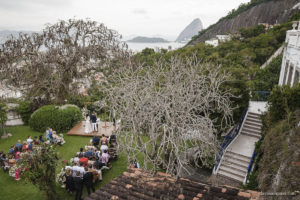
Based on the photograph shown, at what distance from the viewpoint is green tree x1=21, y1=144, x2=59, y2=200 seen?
717 centimetres

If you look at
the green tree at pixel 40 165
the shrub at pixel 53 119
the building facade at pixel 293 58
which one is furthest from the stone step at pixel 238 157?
the shrub at pixel 53 119

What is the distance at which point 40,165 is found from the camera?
717cm

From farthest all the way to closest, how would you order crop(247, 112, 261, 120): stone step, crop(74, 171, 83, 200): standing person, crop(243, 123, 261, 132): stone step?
crop(247, 112, 261, 120): stone step, crop(243, 123, 261, 132): stone step, crop(74, 171, 83, 200): standing person

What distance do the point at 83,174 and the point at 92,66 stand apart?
12234 millimetres

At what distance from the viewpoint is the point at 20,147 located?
1117cm

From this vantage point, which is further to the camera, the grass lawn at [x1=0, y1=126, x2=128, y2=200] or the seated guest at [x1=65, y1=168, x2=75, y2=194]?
the grass lawn at [x1=0, y1=126, x2=128, y2=200]

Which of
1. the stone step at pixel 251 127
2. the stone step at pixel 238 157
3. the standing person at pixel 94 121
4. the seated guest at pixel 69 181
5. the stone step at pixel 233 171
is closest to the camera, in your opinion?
the seated guest at pixel 69 181

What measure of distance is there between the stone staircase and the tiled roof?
2.97 m

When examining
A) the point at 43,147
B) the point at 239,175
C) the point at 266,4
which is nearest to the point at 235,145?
the point at 239,175

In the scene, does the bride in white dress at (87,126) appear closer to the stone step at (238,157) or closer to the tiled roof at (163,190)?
the tiled roof at (163,190)

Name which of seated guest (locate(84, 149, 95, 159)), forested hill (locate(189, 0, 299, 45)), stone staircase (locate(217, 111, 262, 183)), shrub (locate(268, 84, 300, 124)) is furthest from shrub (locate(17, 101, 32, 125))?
forested hill (locate(189, 0, 299, 45))

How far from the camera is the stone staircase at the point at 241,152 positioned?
10283mm

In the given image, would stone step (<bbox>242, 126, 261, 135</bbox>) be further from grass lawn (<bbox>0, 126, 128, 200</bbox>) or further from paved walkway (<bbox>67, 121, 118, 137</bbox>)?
paved walkway (<bbox>67, 121, 118, 137</bbox>)

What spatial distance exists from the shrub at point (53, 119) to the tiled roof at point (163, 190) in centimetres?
971
